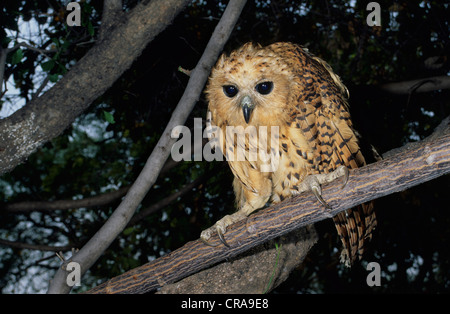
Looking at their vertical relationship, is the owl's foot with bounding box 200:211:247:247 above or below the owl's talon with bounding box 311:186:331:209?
below

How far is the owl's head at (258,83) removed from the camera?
7.95 ft

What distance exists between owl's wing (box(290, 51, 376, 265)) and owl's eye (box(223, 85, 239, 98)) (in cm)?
39

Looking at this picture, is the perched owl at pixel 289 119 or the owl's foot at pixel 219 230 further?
the perched owl at pixel 289 119

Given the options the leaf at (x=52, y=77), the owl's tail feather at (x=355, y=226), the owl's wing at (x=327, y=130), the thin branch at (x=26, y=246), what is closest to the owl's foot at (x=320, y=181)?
the owl's wing at (x=327, y=130)

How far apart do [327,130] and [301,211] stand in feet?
2.12

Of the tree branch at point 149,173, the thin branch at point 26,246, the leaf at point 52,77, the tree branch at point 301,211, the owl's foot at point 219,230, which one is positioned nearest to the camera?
the tree branch at point 301,211

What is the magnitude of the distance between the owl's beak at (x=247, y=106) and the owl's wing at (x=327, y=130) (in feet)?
0.85

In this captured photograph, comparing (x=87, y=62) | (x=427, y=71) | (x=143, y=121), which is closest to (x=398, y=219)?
(x=427, y=71)

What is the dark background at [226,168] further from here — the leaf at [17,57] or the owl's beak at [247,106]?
Answer: the owl's beak at [247,106]

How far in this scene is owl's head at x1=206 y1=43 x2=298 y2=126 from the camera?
2.42 m

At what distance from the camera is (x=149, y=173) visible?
2463mm

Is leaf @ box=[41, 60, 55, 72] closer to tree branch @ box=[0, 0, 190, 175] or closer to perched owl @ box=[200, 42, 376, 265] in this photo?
tree branch @ box=[0, 0, 190, 175]

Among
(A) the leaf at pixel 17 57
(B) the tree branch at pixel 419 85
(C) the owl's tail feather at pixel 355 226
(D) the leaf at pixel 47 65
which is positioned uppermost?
(A) the leaf at pixel 17 57

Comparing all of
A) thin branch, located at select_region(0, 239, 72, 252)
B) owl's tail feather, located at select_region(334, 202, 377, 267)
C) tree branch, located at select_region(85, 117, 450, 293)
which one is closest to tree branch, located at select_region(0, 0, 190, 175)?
tree branch, located at select_region(85, 117, 450, 293)
